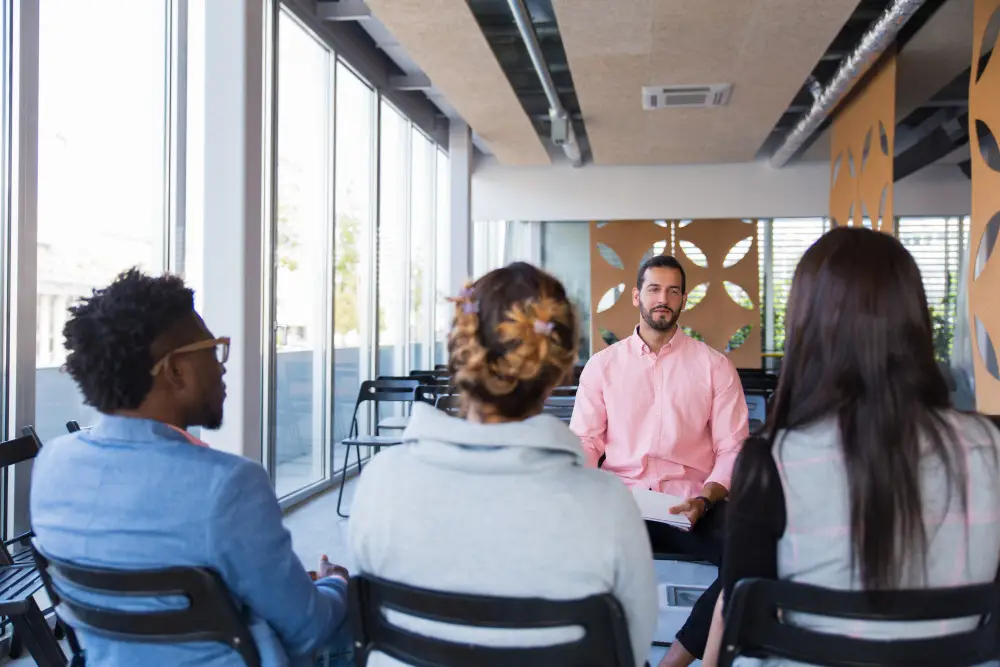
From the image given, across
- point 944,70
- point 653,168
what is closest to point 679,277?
point 944,70

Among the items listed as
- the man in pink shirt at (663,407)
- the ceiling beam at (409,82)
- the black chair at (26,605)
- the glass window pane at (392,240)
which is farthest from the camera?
the glass window pane at (392,240)

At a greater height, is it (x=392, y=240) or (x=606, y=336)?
(x=392, y=240)

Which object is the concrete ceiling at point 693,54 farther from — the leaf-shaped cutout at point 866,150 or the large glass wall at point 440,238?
the large glass wall at point 440,238

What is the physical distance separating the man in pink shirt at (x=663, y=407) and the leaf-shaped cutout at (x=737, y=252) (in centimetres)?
677

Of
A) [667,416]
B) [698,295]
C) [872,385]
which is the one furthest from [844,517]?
[698,295]

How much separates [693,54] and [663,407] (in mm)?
2994

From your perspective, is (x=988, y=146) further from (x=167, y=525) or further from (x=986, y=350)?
(x=167, y=525)

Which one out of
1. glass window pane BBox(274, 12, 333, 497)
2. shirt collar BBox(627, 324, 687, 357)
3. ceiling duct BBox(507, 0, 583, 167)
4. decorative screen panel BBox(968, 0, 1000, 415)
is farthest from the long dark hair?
glass window pane BBox(274, 12, 333, 497)

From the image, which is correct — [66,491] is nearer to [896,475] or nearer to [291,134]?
[896,475]

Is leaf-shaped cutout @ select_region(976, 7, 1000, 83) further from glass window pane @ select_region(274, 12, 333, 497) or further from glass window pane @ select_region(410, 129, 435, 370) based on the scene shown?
glass window pane @ select_region(410, 129, 435, 370)

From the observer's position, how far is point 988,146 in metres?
3.67

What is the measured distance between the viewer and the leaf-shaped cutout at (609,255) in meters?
9.74

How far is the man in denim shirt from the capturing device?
54.0 inches

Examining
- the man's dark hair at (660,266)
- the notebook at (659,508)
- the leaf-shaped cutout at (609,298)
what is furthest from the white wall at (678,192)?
the notebook at (659,508)
